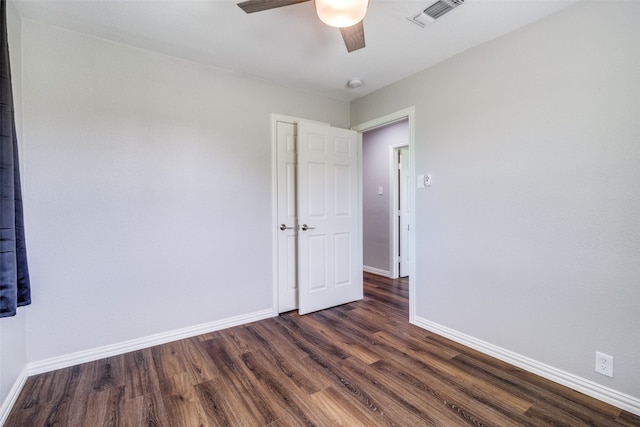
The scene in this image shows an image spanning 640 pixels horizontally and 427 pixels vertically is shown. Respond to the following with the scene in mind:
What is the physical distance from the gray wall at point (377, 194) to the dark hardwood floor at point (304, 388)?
218 cm

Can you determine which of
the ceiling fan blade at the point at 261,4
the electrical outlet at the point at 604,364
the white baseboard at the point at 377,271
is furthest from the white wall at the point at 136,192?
the electrical outlet at the point at 604,364

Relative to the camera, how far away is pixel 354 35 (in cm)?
171

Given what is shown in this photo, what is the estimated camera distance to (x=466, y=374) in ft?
6.53

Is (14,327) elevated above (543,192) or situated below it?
below

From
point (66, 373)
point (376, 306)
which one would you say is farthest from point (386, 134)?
point (66, 373)

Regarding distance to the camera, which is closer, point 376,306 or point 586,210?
point 586,210

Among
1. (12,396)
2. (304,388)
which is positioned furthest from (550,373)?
(12,396)

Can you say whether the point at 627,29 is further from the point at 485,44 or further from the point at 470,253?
the point at 470,253

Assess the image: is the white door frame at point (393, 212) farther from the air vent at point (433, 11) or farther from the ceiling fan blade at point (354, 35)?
the ceiling fan blade at point (354, 35)

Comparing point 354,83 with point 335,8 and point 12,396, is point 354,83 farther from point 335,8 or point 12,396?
point 12,396

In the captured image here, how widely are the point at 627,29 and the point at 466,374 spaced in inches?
89.2

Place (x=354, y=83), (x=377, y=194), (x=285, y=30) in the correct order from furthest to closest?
1. (x=377, y=194)
2. (x=354, y=83)
3. (x=285, y=30)

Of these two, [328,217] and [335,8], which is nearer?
[335,8]

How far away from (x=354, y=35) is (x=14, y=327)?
2.70 meters
